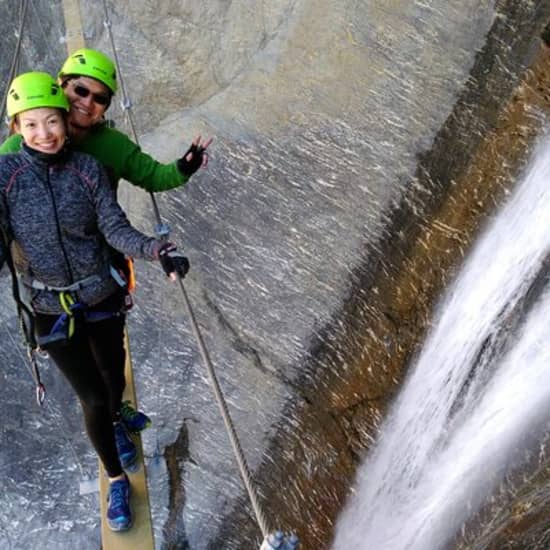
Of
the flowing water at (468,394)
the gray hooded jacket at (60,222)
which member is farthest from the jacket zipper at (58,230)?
the flowing water at (468,394)

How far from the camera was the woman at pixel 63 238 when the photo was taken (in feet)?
8.63

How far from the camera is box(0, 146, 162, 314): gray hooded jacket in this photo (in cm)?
265

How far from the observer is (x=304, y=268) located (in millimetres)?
5480

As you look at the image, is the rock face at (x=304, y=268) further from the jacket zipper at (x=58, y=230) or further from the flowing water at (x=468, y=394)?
the jacket zipper at (x=58, y=230)

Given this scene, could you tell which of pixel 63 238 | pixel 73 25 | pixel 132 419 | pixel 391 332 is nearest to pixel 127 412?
pixel 132 419

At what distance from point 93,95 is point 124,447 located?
171cm

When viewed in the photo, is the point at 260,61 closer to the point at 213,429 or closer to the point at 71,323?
the point at 213,429

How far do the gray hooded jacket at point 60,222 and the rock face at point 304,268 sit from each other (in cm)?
242

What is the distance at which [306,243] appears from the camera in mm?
A: 5559

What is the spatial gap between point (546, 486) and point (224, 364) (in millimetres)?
2812

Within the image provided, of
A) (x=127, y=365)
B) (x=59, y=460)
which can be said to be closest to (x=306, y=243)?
(x=127, y=365)

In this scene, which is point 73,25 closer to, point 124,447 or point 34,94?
point 124,447

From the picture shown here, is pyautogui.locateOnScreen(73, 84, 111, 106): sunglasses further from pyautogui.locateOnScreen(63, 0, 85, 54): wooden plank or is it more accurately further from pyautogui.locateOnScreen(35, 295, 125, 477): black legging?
pyautogui.locateOnScreen(63, 0, 85, 54): wooden plank

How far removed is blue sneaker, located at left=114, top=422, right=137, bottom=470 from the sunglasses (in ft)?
5.29
